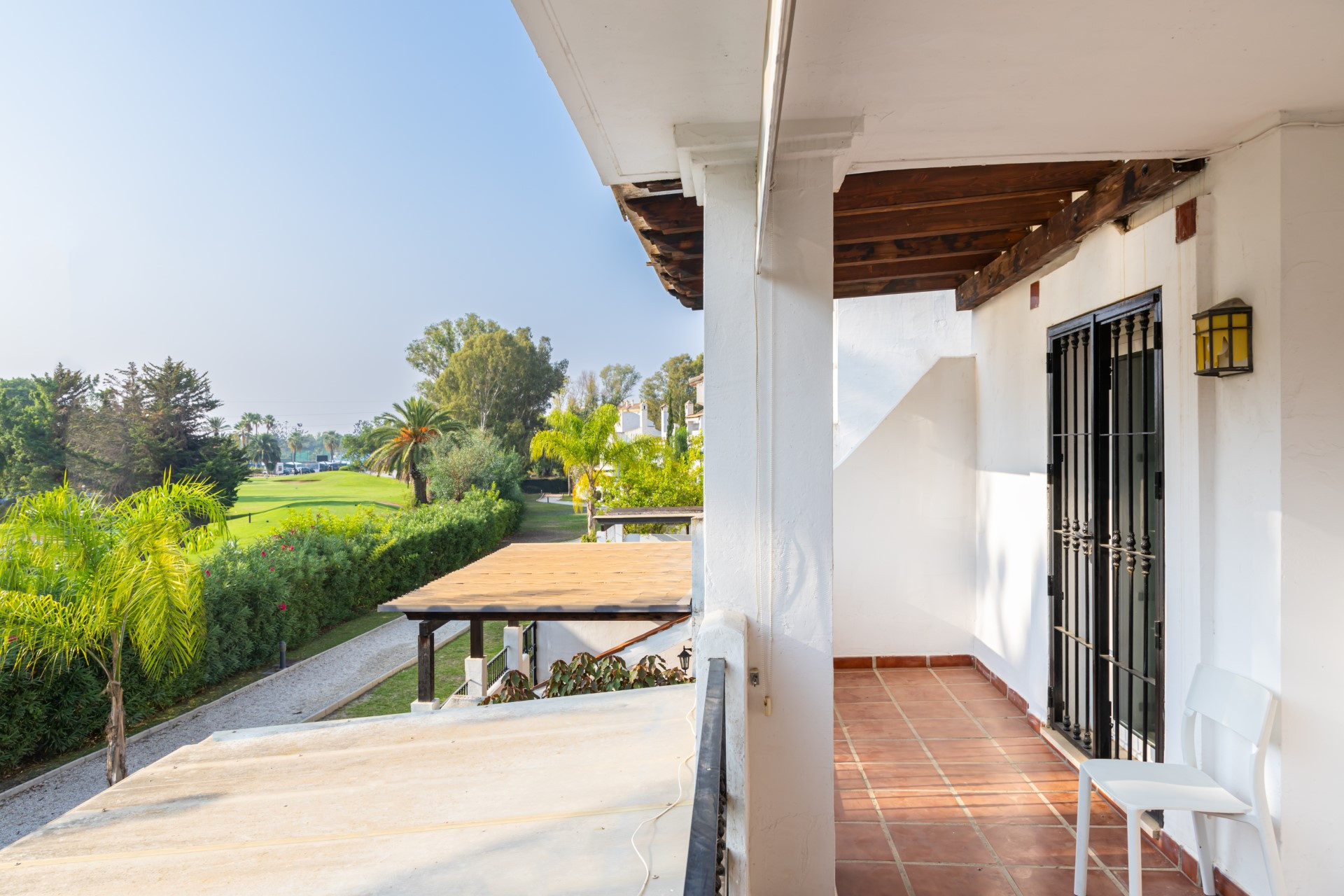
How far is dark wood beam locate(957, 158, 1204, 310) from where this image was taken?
281 cm

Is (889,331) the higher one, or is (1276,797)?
(889,331)

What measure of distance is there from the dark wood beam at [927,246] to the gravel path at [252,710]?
285 inches

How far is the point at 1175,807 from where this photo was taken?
231 cm

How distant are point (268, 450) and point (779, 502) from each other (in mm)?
51027

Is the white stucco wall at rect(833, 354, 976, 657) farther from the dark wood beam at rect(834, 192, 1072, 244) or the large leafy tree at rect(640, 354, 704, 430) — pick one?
the large leafy tree at rect(640, 354, 704, 430)

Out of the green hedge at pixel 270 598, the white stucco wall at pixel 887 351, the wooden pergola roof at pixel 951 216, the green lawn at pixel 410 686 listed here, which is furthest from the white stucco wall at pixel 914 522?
the green hedge at pixel 270 598

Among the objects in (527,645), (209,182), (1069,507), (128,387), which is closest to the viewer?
(1069,507)

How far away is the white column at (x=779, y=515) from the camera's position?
84.1 inches

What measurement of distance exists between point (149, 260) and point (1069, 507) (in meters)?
59.8

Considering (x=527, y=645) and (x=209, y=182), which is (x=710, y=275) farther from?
(x=209, y=182)

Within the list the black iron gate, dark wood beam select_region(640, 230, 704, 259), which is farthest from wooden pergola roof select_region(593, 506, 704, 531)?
dark wood beam select_region(640, 230, 704, 259)

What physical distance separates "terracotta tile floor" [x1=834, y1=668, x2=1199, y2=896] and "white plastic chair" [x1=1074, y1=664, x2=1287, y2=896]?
9.1 inches

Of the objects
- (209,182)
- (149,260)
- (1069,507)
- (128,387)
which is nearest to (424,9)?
(209,182)

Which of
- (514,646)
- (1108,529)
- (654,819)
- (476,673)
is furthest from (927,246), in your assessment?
(514,646)
